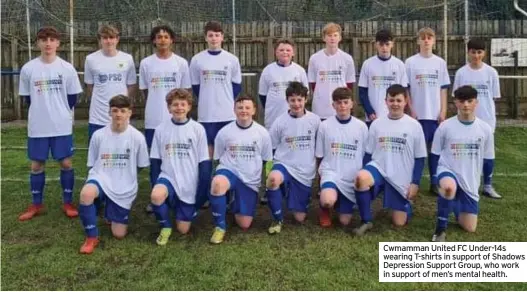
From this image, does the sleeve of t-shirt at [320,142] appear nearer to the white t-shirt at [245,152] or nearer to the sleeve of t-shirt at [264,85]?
the white t-shirt at [245,152]

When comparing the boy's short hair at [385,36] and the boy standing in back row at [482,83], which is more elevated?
the boy's short hair at [385,36]

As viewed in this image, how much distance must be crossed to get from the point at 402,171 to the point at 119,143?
2462mm

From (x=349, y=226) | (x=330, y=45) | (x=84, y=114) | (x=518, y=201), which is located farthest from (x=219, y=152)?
(x=84, y=114)

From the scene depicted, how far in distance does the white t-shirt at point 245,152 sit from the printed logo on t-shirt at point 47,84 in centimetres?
174

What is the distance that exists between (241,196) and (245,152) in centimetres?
39

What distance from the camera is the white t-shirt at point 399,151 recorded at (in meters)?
5.27

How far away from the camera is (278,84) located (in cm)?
621

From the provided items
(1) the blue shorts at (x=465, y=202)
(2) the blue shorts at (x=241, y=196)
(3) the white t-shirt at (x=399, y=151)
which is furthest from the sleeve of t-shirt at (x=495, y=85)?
(2) the blue shorts at (x=241, y=196)

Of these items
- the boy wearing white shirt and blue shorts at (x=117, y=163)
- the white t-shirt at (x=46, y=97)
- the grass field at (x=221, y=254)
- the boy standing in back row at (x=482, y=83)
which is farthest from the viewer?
the boy standing in back row at (x=482, y=83)

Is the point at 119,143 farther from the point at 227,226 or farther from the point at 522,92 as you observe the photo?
the point at 522,92

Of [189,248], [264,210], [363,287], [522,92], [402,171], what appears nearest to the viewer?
[363,287]

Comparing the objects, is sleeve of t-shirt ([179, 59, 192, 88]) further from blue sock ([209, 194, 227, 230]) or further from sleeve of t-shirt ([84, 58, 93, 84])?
blue sock ([209, 194, 227, 230])

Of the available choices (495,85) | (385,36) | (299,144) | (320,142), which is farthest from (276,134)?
(495,85)

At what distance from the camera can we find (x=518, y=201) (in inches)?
241
